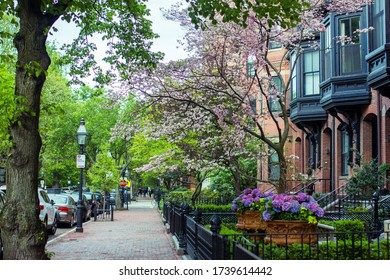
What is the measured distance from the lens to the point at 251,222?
1292 cm

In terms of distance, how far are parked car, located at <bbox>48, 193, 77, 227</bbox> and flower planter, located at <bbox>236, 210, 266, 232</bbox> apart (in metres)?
12.3

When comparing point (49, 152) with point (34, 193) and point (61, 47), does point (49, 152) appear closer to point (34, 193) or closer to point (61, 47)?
point (61, 47)

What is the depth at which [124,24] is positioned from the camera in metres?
12.1

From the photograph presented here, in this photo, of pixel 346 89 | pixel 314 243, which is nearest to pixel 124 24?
pixel 314 243

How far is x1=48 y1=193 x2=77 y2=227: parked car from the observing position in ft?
79.1

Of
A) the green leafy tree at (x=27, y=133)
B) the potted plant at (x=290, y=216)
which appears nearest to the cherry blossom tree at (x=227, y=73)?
the potted plant at (x=290, y=216)

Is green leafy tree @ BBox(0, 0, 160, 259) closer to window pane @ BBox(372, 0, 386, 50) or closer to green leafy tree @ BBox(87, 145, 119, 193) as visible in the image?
window pane @ BBox(372, 0, 386, 50)

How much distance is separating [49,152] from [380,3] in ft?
48.3

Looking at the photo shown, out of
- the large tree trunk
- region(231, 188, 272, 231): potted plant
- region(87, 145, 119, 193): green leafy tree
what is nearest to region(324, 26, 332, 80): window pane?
region(231, 188, 272, 231): potted plant

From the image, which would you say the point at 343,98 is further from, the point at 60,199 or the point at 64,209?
the point at 60,199

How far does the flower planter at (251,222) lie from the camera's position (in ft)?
41.9

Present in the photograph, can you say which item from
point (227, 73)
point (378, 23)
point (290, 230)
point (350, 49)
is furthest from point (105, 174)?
point (290, 230)

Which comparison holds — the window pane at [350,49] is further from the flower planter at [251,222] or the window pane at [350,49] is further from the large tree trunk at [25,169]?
the large tree trunk at [25,169]

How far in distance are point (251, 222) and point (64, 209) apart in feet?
42.2
